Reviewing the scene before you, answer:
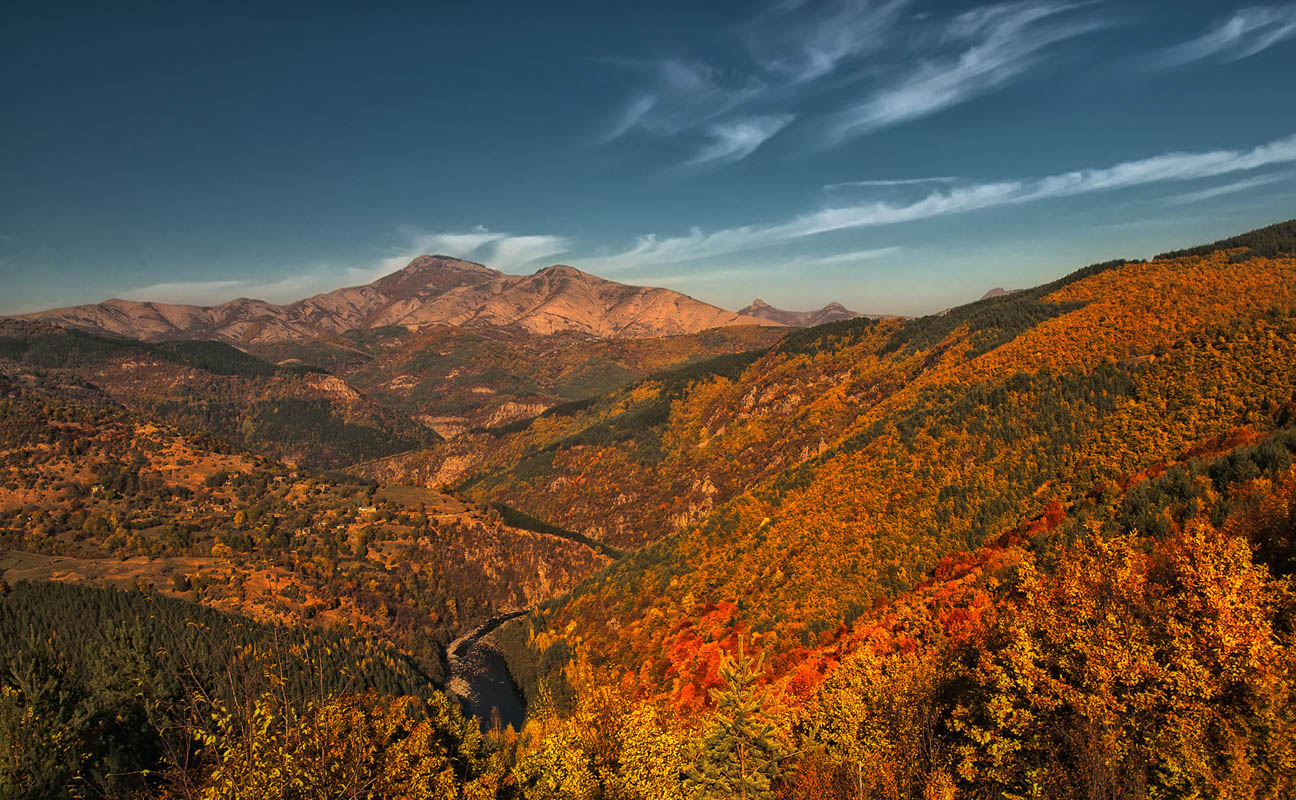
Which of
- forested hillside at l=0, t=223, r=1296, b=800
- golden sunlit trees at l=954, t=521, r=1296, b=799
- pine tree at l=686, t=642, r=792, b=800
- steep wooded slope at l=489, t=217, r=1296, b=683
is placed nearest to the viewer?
golden sunlit trees at l=954, t=521, r=1296, b=799

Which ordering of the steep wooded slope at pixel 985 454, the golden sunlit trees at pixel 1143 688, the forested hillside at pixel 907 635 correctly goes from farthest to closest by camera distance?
the steep wooded slope at pixel 985 454
the forested hillside at pixel 907 635
the golden sunlit trees at pixel 1143 688

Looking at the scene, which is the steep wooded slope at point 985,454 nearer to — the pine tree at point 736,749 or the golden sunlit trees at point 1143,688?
the pine tree at point 736,749

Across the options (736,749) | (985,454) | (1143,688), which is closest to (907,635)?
(736,749)

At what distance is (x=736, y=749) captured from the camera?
46250 mm

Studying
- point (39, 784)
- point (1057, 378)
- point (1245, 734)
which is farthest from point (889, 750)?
point (1057, 378)

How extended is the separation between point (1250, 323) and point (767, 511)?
320 ft

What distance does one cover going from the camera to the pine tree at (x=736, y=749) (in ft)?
145

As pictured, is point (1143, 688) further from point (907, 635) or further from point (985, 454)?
point (985, 454)

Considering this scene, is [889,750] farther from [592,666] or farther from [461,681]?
[461,681]

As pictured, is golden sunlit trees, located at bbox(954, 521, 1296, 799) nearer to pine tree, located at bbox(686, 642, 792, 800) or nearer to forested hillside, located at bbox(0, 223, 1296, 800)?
forested hillside, located at bbox(0, 223, 1296, 800)

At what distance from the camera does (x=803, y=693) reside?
73.2 metres

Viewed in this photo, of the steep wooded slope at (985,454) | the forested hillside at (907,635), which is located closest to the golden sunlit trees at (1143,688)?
the forested hillside at (907,635)

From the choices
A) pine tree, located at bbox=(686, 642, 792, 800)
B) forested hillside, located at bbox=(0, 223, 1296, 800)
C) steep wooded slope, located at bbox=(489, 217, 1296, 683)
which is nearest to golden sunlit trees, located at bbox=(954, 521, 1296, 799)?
forested hillside, located at bbox=(0, 223, 1296, 800)

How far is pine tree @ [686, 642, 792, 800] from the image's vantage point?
4434cm
